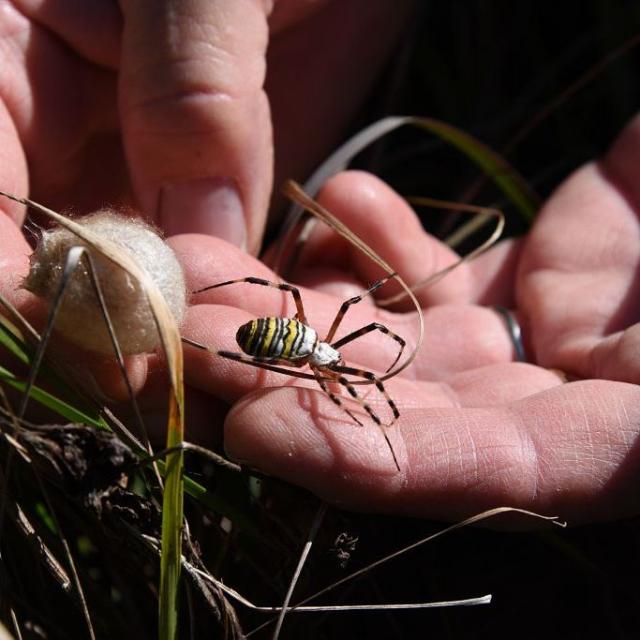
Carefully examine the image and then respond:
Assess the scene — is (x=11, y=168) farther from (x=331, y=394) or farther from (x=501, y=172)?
(x=501, y=172)

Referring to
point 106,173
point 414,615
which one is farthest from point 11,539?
point 106,173

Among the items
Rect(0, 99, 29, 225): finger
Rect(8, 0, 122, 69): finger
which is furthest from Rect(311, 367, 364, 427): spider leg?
Rect(8, 0, 122, 69): finger

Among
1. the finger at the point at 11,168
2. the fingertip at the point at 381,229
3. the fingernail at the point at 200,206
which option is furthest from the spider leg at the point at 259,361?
the fingertip at the point at 381,229

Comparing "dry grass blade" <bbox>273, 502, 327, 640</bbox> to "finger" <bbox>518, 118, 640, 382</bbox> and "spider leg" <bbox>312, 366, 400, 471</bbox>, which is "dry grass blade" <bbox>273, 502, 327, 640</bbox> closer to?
"spider leg" <bbox>312, 366, 400, 471</bbox>

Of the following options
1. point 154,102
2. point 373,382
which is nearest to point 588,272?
point 373,382

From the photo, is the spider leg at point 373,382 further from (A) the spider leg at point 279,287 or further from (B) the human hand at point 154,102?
(B) the human hand at point 154,102

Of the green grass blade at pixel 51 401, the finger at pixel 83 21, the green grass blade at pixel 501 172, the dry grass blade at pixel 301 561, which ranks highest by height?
the finger at pixel 83 21
